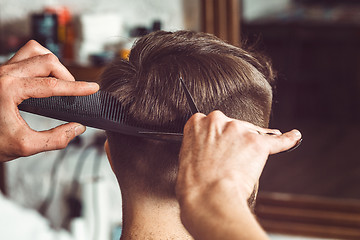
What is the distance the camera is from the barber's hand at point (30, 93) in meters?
0.66

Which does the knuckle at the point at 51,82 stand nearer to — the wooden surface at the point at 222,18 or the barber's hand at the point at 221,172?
the barber's hand at the point at 221,172

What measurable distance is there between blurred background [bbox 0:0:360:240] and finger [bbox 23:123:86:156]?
3.78 feet

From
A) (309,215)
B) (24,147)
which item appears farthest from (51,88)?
(309,215)

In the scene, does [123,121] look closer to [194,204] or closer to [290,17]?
[194,204]

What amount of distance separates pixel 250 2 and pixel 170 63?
51.8 inches

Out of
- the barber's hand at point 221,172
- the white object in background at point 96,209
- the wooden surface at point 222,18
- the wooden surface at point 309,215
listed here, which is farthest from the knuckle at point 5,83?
the wooden surface at point 309,215

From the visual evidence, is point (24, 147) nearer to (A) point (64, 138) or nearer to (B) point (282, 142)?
(A) point (64, 138)

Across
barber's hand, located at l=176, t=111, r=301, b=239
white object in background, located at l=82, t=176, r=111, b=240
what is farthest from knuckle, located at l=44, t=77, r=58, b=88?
white object in background, located at l=82, t=176, r=111, b=240

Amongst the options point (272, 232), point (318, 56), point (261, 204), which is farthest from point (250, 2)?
Answer: point (272, 232)

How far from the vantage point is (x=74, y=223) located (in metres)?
1.58

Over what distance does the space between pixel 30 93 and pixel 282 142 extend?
352 millimetres

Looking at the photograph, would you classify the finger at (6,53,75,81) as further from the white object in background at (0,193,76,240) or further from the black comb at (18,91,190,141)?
the white object in background at (0,193,76,240)

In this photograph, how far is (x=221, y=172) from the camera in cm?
54

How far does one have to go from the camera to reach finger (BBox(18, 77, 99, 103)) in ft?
2.14
